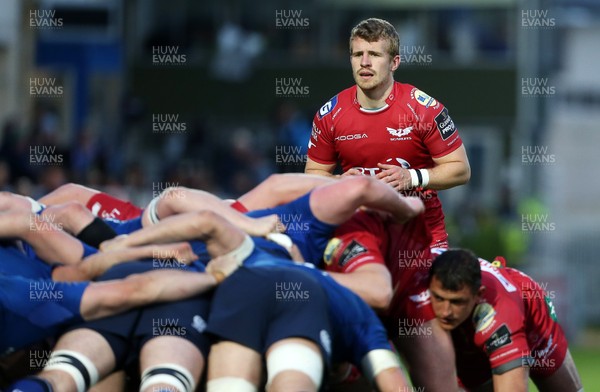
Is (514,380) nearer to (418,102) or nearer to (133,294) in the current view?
(418,102)

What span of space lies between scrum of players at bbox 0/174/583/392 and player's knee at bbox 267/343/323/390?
0.03 feet

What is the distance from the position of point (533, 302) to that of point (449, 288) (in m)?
1.04

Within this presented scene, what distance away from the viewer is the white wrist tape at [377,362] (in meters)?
7.53

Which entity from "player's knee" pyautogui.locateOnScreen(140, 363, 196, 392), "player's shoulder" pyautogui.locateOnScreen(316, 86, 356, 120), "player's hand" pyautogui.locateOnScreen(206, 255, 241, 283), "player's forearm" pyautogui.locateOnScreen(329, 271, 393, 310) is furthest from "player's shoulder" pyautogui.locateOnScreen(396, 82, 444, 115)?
"player's knee" pyautogui.locateOnScreen(140, 363, 196, 392)

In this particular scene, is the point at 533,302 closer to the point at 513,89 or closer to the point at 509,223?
the point at 509,223

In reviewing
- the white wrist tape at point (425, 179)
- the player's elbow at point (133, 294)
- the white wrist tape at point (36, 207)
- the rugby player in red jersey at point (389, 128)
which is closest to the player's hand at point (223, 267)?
the player's elbow at point (133, 294)

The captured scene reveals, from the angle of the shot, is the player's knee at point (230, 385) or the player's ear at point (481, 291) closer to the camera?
the player's knee at point (230, 385)

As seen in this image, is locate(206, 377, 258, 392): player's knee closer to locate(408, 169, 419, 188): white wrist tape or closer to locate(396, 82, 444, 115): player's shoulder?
locate(408, 169, 419, 188): white wrist tape

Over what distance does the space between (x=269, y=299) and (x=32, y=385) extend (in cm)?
137

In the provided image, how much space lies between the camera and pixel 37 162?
1691 cm

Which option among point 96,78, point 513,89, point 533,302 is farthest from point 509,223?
point 533,302

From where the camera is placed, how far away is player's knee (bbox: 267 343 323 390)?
7.18m

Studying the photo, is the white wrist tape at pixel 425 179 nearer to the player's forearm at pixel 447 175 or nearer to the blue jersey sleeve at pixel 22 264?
the player's forearm at pixel 447 175

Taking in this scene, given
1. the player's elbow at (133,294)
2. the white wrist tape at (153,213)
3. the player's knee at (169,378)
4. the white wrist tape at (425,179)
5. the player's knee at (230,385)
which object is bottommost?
the player's knee at (230,385)
